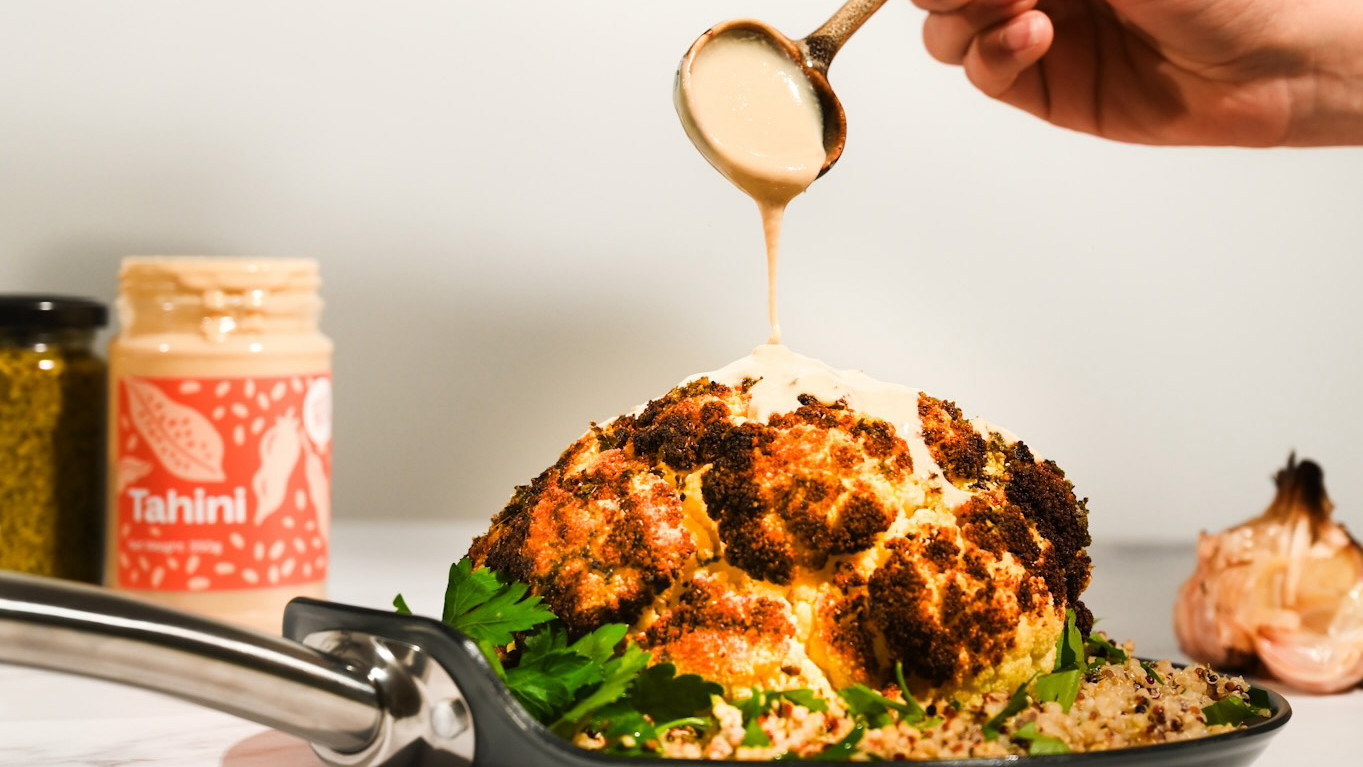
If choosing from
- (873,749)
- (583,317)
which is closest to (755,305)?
(583,317)

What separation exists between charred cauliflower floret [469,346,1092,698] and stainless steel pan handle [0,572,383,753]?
0.14 meters

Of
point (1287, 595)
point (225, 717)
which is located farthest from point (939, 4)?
point (225, 717)

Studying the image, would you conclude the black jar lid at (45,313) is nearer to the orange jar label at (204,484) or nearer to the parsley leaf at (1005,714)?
the orange jar label at (204,484)

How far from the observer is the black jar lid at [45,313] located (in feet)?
3.99

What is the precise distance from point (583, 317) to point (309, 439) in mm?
579

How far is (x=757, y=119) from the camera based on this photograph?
3.04 ft

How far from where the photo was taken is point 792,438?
73 cm

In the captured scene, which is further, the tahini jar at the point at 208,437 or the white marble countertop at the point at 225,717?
the tahini jar at the point at 208,437

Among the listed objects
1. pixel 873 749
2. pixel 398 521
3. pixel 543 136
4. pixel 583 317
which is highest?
pixel 543 136

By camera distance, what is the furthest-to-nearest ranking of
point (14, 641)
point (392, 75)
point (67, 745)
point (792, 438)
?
point (392, 75) < point (67, 745) < point (792, 438) < point (14, 641)

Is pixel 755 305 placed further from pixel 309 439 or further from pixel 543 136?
pixel 309 439

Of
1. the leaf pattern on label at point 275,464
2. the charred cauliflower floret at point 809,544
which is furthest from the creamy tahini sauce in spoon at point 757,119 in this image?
the leaf pattern on label at point 275,464

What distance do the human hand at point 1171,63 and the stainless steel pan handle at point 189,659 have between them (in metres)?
0.84

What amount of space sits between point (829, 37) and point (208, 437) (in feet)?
2.11
